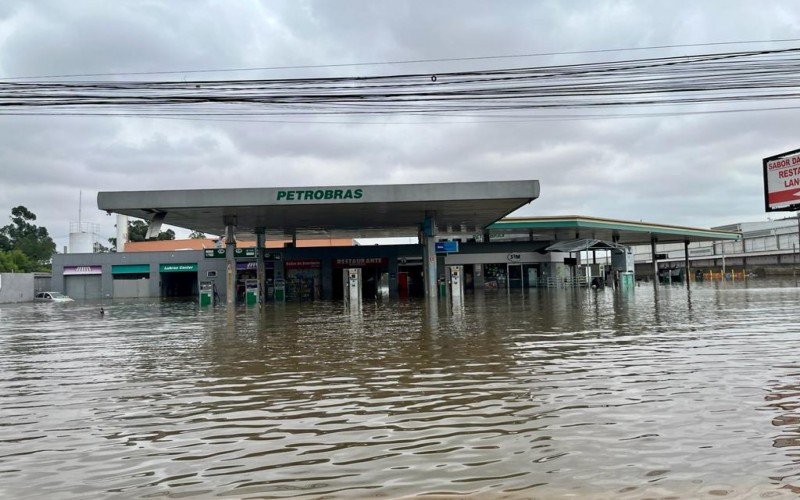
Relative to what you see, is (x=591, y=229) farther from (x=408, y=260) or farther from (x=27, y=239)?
(x=27, y=239)

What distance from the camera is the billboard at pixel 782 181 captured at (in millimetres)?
22266

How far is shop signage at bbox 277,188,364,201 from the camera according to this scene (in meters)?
26.8

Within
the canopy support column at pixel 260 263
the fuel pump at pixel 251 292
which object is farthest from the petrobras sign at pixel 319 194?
the canopy support column at pixel 260 263

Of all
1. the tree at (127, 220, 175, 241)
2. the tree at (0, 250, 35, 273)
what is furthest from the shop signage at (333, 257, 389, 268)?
the tree at (127, 220, 175, 241)

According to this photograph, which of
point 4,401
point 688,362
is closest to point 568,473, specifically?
point 688,362

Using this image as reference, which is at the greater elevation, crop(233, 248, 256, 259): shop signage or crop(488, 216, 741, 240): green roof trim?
crop(488, 216, 741, 240): green roof trim

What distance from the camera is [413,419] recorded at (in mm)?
6098

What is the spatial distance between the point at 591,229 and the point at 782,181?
25153mm

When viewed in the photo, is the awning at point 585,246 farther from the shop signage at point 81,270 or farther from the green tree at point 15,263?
the green tree at point 15,263

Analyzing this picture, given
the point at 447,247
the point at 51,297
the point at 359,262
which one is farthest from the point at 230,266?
the point at 51,297

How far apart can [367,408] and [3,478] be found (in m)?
3.28

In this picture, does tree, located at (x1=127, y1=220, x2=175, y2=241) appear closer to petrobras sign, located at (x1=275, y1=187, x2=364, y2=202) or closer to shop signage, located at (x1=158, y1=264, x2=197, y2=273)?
shop signage, located at (x1=158, y1=264, x2=197, y2=273)

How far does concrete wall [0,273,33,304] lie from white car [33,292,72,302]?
34.2 inches

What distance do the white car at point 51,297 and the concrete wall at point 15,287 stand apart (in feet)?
2.85
